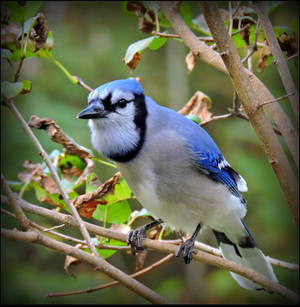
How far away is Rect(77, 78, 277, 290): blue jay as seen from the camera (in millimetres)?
1752

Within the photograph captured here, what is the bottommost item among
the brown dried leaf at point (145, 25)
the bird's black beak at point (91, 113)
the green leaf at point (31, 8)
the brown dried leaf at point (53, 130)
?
the brown dried leaf at point (53, 130)

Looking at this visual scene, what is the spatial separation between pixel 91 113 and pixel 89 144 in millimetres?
2040

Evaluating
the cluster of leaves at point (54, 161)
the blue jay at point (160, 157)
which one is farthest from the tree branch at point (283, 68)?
the cluster of leaves at point (54, 161)

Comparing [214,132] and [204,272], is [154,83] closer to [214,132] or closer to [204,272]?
[214,132]

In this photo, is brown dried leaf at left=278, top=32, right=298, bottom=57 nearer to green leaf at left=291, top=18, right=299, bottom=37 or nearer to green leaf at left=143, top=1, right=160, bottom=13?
green leaf at left=291, top=18, right=299, bottom=37

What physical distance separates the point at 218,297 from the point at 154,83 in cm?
217

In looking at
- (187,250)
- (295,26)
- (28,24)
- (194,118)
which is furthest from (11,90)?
(295,26)

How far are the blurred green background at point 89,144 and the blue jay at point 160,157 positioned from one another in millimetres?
1511

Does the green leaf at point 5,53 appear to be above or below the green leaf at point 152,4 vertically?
below

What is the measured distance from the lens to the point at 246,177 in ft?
12.1

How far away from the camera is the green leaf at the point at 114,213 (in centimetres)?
176

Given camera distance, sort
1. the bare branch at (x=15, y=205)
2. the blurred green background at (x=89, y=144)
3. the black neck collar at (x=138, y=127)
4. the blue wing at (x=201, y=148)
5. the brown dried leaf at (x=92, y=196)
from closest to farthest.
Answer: the bare branch at (x=15, y=205) < the brown dried leaf at (x=92, y=196) < the black neck collar at (x=138, y=127) < the blue wing at (x=201, y=148) < the blurred green background at (x=89, y=144)

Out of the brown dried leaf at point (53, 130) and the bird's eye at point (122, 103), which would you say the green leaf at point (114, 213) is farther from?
the bird's eye at point (122, 103)

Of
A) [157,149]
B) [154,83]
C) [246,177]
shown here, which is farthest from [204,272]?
[157,149]
